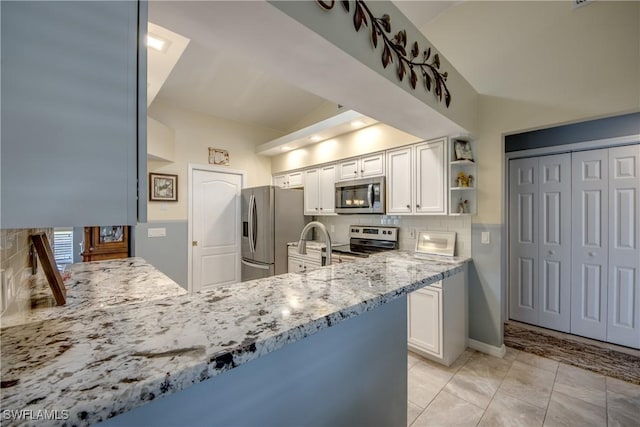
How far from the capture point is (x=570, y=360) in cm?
247

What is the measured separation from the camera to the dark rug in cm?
229

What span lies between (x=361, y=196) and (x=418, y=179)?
75cm

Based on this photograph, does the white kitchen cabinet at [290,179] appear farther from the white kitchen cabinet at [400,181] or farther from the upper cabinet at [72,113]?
the upper cabinet at [72,113]

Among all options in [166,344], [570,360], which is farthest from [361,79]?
[570,360]

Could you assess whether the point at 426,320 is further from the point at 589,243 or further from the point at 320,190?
the point at 320,190

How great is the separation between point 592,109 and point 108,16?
3.05 metres

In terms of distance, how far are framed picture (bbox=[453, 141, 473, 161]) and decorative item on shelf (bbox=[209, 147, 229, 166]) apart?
3.38 meters

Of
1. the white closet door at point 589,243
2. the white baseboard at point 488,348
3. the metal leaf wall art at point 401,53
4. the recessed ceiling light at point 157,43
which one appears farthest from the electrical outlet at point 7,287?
the white closet door at point 589,243

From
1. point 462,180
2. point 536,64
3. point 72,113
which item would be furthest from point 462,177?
point 72,113

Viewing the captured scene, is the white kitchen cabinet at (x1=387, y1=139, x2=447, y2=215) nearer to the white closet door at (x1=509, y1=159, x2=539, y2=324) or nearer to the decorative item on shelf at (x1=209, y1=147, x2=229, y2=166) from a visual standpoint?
the white closet door at (x1=509, y1=159, x2=539, y2=324)

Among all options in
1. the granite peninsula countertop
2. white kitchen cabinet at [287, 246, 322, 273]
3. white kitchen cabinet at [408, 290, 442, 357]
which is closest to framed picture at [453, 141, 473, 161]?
white kitchen cabinet at [408, 290, 442, 357]

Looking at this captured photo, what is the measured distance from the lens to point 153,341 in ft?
1.86

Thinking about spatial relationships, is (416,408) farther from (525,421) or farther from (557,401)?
(557,401)

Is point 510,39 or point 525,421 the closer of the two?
point 525,421
